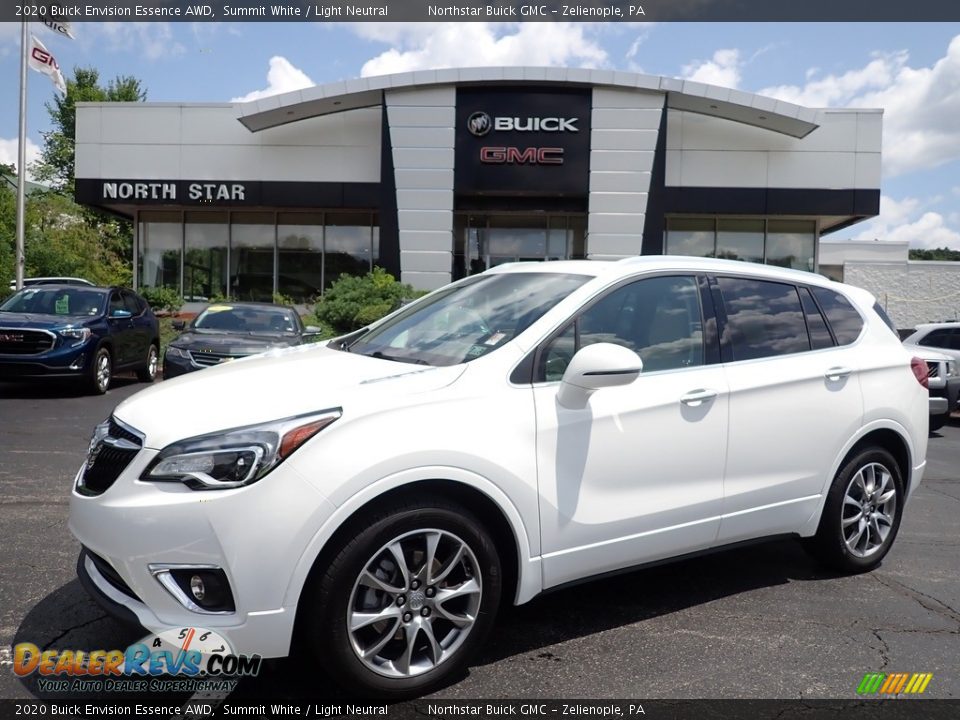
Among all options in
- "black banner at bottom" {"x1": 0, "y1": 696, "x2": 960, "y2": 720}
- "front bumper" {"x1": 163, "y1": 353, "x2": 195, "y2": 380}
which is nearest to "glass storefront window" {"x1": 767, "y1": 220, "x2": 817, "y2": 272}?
"front bumper" {"x1": 163, "y1": 353, "x2": 195, "y2": 380}

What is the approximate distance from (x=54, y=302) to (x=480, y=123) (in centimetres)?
1250

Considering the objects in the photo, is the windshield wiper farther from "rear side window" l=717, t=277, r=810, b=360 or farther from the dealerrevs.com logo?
"rear side window" l=717, t=277, r=810, b=360

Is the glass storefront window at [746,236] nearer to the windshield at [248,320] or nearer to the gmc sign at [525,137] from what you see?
the gmc sign at [525,137]

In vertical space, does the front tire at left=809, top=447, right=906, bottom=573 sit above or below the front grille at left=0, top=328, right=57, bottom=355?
below

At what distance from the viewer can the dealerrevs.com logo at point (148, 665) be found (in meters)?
2.77

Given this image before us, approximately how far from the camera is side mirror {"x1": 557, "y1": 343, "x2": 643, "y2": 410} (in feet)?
10.6

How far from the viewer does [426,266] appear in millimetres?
21953

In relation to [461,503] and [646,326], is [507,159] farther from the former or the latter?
[461,503]

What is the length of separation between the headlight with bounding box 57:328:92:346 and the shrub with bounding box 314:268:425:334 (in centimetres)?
720

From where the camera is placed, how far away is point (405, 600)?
118 inches

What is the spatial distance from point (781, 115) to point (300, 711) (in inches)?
820

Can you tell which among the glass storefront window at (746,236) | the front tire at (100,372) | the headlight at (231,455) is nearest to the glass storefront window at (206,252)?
the front tire at (100,372)

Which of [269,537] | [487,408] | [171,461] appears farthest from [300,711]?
[487,408]

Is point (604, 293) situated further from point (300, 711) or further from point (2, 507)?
point (2, 507)
